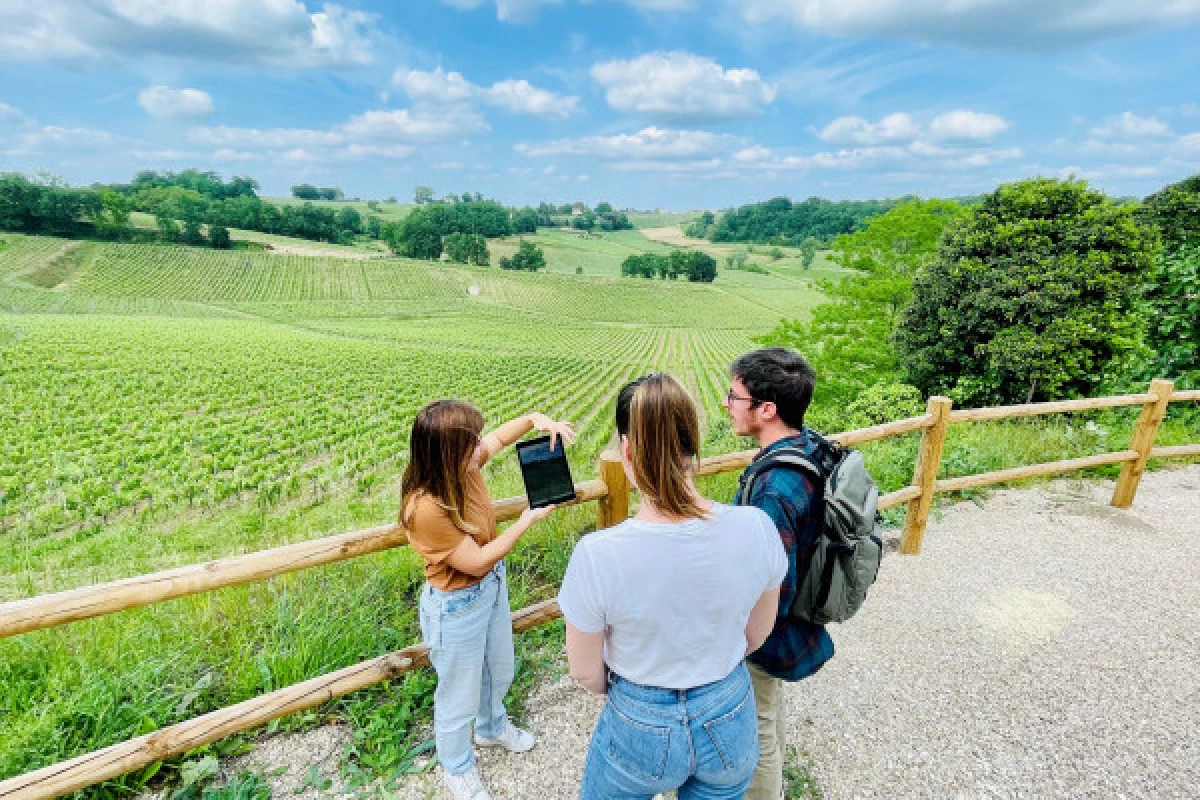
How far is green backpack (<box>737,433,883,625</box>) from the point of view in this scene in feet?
5.89

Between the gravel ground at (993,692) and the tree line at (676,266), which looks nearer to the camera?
the gravel ground at (993,692)

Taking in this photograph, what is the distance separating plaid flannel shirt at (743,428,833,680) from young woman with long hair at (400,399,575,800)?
799mm

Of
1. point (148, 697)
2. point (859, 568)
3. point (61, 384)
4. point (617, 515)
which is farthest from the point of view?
point (61, 384)

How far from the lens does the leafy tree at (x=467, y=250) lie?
294ft

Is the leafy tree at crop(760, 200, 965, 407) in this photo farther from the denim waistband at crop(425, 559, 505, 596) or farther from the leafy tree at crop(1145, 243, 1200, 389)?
the denim waistband at crop(425, 559, 505, 596)

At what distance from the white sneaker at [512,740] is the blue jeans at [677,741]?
4.00 feet

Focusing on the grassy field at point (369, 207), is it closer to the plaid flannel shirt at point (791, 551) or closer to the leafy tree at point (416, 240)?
the leafy tree at point (416, 240)

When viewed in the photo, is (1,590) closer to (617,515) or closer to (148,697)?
(148,697)

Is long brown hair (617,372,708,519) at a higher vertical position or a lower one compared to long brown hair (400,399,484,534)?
higher

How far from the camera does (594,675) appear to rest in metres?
1.49

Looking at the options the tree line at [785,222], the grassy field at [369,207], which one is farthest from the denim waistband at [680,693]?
the grassy field at [369,207]

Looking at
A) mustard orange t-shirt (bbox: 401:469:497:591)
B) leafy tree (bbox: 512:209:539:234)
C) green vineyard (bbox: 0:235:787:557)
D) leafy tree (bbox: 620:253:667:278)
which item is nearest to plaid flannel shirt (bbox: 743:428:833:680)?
mustard orange t-shirt (bbox: 401:469:497:591)

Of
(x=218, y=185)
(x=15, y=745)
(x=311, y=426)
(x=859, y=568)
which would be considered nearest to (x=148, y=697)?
(x=15, y=745)

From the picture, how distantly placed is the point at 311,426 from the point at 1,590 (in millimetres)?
14224
